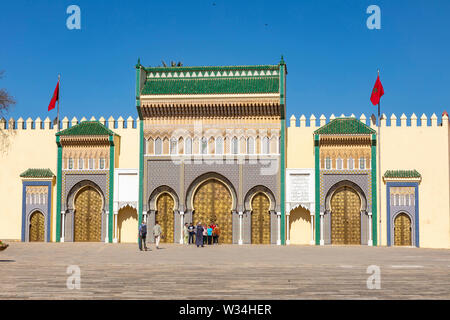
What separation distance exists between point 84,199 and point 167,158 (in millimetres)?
4866

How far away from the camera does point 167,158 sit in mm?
31219

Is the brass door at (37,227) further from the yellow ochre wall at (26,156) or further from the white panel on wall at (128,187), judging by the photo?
the white panel on wall at (128,187)

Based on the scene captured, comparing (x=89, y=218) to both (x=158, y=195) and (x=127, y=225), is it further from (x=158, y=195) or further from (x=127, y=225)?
(x=158, y=195)

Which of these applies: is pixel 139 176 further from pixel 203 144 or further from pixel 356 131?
pixel 356 131

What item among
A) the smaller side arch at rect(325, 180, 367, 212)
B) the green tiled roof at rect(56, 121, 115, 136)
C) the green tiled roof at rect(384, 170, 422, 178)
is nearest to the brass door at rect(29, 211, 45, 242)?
the green tiled roof at rect(56, 121, 115, 136)

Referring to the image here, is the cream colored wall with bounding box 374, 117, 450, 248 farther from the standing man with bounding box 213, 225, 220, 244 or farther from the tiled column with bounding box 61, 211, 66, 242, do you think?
the tiled column with bounding box 61, 211, 66, 242

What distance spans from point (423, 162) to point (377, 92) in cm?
419

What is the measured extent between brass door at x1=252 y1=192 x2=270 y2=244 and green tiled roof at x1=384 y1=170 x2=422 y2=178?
5966 mm

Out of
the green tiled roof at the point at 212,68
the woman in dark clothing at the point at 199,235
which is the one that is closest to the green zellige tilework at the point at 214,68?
the green tiled roof at the point at 212,68

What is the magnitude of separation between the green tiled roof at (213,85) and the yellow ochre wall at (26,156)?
220cm

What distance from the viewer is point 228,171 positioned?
3084 centimetres

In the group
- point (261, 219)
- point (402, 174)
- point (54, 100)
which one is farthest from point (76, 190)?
point (402, 174)
